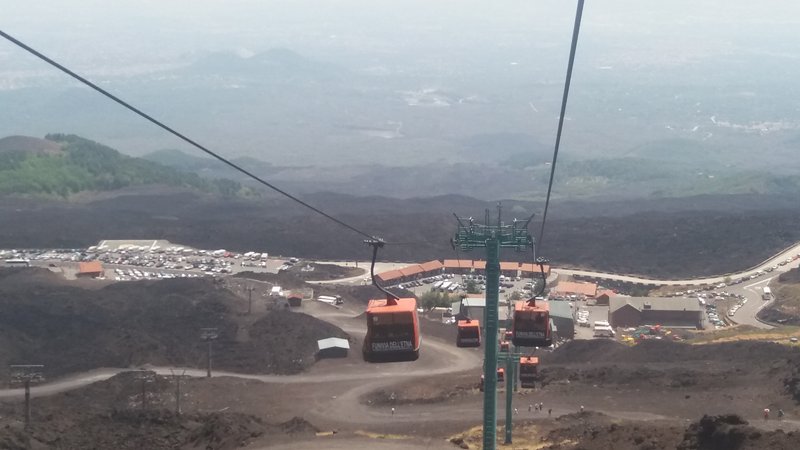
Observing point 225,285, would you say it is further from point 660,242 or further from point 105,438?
point 660,242

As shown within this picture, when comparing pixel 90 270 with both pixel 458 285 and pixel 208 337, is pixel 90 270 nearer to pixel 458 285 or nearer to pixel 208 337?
pixel 458 285

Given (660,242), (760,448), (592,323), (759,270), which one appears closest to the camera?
(760,448)

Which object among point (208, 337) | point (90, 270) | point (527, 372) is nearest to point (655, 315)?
point (208, 337)

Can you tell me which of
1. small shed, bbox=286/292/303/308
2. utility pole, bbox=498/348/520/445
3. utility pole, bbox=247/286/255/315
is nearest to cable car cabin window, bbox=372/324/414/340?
utility pole, bbox=498/348/520/445

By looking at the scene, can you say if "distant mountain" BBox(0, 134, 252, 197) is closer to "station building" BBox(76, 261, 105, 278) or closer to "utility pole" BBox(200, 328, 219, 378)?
"station building" BBox(76, 261, 105, 278)

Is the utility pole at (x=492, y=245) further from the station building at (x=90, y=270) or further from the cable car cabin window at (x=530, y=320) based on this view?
the station building at (x=90, y=270)

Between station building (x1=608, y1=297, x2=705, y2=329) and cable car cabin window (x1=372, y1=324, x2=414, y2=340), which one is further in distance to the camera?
station building (x1=608, y1=297, x2=705, y2=329)

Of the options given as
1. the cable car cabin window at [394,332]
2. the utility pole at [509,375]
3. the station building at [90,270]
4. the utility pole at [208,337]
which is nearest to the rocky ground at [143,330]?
the utility pole at [208,337]

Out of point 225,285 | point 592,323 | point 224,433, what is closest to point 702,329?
point 592,323
